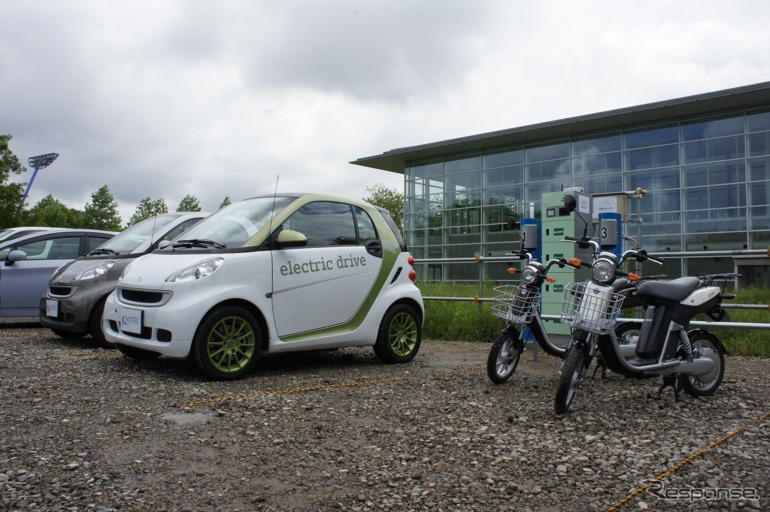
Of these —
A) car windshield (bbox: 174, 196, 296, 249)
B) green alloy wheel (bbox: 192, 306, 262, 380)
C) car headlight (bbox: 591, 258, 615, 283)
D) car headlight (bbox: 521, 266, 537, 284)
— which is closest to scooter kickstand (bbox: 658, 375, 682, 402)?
car headlight (bbox: 591, 258, 615, 283)

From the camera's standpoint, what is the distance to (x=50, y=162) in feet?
168

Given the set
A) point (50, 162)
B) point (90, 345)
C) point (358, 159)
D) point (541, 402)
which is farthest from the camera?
point (50, 162)

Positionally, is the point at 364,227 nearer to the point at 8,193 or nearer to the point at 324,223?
the point at 324,223

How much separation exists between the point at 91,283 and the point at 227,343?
3074mm

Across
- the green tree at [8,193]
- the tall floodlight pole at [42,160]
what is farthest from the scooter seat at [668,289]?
the tall floodlight pole at [42,160]

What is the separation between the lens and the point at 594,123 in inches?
934

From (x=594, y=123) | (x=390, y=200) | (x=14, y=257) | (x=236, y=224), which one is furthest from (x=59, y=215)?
(x=236, y=224)

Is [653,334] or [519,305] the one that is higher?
[519,305]

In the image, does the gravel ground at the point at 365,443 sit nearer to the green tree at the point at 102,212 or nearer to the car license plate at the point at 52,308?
the car license plate at the point at 52,308

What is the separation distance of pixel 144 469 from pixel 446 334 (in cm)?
664

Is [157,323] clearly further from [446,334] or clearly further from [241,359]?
[446,334]

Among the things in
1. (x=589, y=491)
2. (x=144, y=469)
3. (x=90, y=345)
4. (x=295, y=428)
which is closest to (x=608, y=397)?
(x=589, y=491)

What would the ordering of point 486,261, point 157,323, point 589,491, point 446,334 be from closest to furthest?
point 589,491, point 157,323, point 486,261, point 446,334

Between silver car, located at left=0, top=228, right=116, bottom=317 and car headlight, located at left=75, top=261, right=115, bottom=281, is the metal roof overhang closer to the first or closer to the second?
silver car, located at left=0, top=228, right=116, bottom=317
